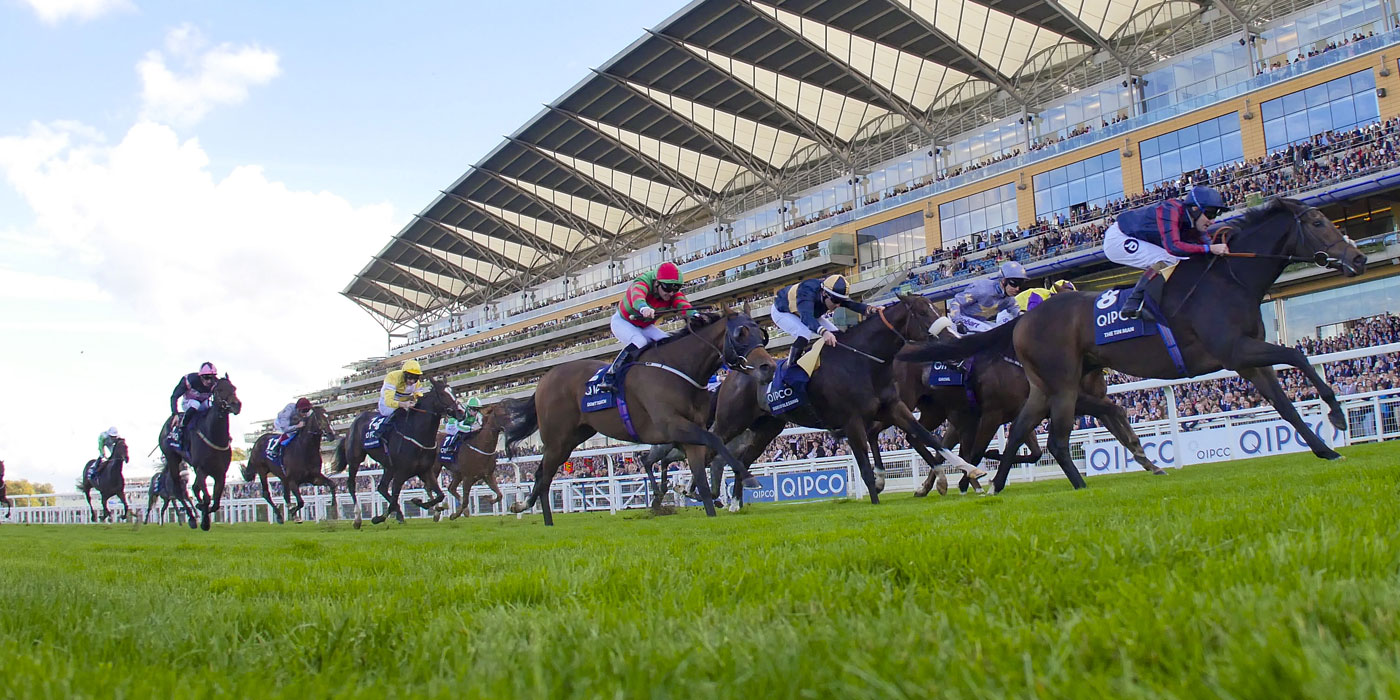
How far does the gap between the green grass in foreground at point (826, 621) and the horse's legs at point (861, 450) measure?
5.49 metres

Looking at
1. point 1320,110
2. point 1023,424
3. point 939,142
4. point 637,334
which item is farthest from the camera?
point 939,142

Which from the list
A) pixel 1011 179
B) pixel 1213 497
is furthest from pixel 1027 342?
pixel 1011 179

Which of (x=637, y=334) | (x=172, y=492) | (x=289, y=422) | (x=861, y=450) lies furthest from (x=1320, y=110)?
(x=172, y=492)

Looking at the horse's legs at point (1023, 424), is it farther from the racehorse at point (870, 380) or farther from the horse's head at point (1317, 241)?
the horse's head at point (1317, 241)

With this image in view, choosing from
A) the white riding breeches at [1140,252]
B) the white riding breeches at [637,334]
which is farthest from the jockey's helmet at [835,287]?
the white riding breeches at [1140,252]

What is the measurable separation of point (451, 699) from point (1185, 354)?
7.87 metres

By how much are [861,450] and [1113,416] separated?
267 centimetres

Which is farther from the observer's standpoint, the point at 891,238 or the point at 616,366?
the point at 891,238

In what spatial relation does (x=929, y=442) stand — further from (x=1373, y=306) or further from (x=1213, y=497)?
(x=1373, y=306)

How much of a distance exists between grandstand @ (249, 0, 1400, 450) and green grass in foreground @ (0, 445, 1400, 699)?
103 ft

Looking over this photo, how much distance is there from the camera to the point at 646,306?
10023 millimetres

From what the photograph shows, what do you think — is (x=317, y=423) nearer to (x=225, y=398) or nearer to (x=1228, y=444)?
(x=225, y=398)

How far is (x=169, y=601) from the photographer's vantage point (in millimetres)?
3014

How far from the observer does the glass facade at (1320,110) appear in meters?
30.9
